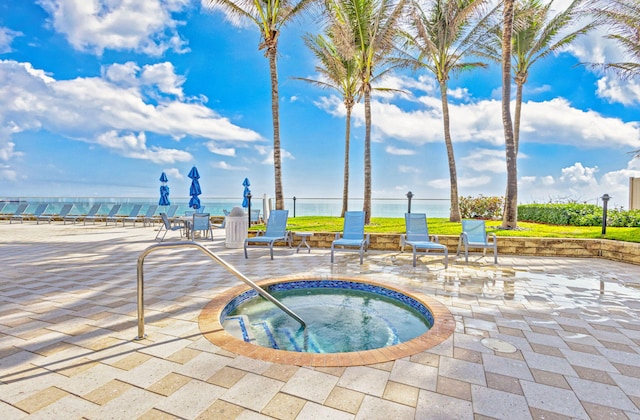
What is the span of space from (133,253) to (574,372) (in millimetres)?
8034

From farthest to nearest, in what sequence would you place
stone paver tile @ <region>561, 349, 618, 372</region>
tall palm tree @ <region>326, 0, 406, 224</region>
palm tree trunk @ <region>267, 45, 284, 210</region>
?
tall palm tree @ <region>326, 0, 406, 224</region> → palm tree trunk @ <region>267, 45, 284, 210</region> → stone paver tile @ <region>561, 349, 618, 372</region>

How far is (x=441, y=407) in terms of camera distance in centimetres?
175

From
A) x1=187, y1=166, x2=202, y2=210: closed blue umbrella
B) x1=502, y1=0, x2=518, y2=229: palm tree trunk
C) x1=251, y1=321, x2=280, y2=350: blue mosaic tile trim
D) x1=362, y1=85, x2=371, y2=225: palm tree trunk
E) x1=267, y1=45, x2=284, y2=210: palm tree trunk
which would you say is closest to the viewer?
x1=251, y1=321, x2=280, y2=350: blue mosaic tile trim

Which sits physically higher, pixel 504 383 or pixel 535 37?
pixel 535 37

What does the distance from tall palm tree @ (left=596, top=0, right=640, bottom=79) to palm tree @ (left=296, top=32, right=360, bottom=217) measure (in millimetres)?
8705

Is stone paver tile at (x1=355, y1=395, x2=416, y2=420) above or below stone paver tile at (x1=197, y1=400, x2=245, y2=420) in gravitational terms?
above

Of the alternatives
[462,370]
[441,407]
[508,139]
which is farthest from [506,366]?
[508,139]

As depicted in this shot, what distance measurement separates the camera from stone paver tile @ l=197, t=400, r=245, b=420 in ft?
5.46

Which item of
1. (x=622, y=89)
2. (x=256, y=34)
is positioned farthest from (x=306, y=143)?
(x=622, y=89)

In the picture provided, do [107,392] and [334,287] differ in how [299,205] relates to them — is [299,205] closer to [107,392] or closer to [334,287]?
[334,287]

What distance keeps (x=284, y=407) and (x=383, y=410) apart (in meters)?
0.58

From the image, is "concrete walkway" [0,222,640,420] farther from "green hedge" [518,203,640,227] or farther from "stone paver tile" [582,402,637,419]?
"green hedge" [518,203,640,227]

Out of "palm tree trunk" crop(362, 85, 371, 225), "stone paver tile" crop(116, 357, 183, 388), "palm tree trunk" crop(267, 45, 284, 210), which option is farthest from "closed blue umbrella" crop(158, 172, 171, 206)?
"stone paver tile" crop(116, 357, 183, 388)

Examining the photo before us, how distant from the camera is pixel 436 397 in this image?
1848 millimetres
